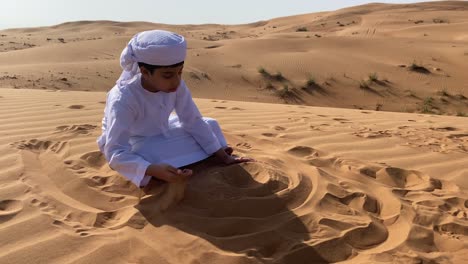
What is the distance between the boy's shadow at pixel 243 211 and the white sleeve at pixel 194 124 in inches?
5.0

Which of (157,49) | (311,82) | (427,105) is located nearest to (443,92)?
(427,105)

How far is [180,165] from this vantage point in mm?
2740

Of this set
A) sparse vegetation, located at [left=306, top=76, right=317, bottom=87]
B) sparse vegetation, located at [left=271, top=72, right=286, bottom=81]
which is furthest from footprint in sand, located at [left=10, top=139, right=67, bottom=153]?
sparse vegetation, located at [left=271, top=72, right=286, bottom=81]

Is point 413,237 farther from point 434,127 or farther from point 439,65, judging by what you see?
point 439,65

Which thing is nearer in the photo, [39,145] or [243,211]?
[243,211]

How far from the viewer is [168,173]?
7.85ft

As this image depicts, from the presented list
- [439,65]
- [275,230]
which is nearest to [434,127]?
[275,230]

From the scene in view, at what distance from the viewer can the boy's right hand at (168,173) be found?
7.82 feet

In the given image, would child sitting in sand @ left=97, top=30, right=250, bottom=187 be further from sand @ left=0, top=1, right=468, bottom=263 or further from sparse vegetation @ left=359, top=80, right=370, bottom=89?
sparse vegetation @ left=359, top=80, right=370, bottom=89

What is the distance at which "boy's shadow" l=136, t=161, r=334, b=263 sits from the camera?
2.07m

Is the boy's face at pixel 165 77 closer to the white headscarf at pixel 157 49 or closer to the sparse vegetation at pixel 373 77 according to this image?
the white headscarf at pixel 157 49

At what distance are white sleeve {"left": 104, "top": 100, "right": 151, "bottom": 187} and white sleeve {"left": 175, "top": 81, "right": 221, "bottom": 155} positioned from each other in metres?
0.43

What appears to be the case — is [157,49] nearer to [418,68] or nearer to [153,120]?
[153,120]

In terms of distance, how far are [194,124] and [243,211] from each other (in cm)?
76
